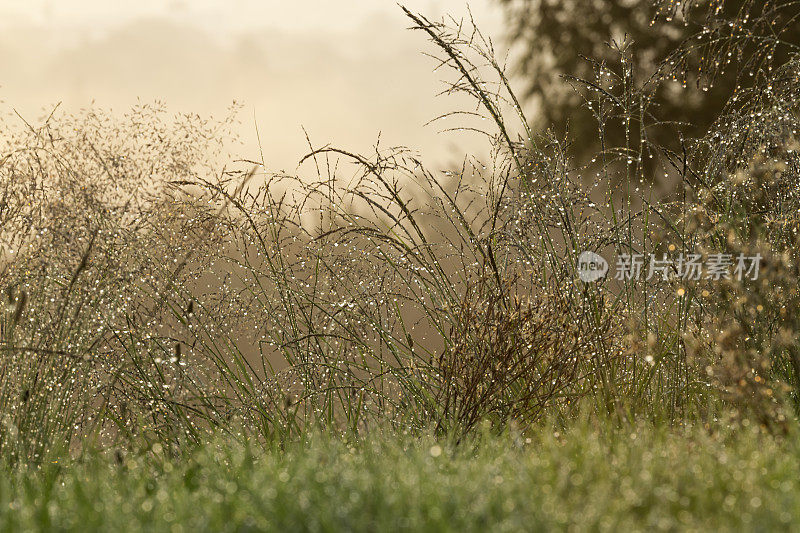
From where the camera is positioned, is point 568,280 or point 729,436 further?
point 568,280

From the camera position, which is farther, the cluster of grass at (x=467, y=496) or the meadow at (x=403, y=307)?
the meadow at (x=403, y=307)

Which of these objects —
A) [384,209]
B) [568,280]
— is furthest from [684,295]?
[384,209]

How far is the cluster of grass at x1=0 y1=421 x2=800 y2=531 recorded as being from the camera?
1.44 meters

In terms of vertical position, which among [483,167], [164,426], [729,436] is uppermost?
[483,167]

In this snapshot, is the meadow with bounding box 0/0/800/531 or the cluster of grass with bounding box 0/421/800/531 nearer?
the cluster of grass with bounding box 0/421/800/531

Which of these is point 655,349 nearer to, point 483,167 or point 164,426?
point 483,167

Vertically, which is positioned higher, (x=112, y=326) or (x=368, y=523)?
(x=112, y=326)

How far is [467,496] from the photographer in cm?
152

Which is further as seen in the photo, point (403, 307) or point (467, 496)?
point (403, 307)

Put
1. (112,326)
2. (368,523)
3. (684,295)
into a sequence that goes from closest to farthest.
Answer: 1. (368,523)
2. (112,326)
3. (684,295)

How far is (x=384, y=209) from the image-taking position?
2982mm

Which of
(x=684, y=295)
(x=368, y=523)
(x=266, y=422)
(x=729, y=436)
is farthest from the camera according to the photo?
(x=684, y=295)

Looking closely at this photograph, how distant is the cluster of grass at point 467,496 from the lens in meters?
1.44

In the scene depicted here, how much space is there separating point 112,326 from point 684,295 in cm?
213
